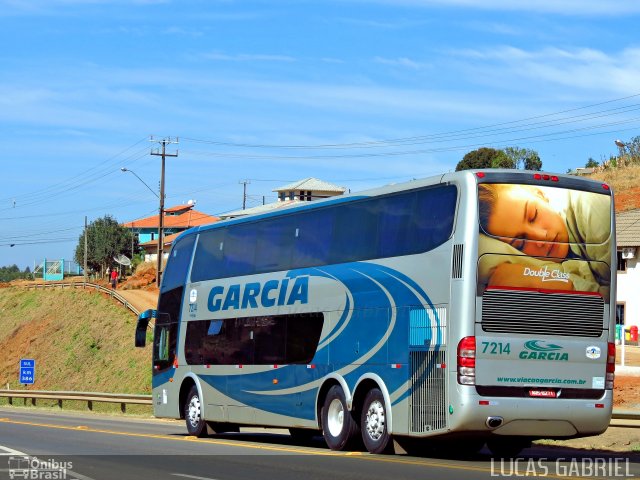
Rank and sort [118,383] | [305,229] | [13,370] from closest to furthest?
[305,229] → [118,383] → [13,370]

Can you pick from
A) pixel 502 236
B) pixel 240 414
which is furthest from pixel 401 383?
pixel 240 414

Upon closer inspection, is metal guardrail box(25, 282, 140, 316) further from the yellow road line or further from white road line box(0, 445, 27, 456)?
white road line box(0, 445, 27, 456)

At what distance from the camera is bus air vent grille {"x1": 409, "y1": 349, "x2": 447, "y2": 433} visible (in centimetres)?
1773

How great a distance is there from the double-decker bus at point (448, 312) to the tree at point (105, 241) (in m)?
112

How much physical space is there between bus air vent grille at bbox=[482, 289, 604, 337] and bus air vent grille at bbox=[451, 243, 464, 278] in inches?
20.4

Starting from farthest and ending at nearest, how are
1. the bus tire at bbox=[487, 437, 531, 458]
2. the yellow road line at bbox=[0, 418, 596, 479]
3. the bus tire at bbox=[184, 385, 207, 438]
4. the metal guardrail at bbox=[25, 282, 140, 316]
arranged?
the metal guardrail at bbox=[25, 282, 140, 316]
the bus tire at bbox=[184, 385, 207, 438]
the bus tire at bbox=[487, 437, 531, 458]
the yellow road line at bbox=[0, 418, 596, 479]

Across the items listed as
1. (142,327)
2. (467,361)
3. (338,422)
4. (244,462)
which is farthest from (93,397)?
(467,361)

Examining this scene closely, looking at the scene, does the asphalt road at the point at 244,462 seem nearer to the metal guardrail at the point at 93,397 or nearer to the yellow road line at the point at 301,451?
the yellow road line at the point at 301,451

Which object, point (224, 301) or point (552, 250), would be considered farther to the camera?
point (224, 301)

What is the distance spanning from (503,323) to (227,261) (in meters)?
8.94

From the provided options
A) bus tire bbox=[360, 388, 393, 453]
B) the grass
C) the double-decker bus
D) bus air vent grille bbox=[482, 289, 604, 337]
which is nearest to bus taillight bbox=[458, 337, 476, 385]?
the double-decker bus

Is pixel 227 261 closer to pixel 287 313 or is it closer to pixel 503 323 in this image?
pixel 287 313

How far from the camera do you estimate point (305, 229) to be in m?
22.2

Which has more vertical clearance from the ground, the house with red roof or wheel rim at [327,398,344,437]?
the house with red roof
